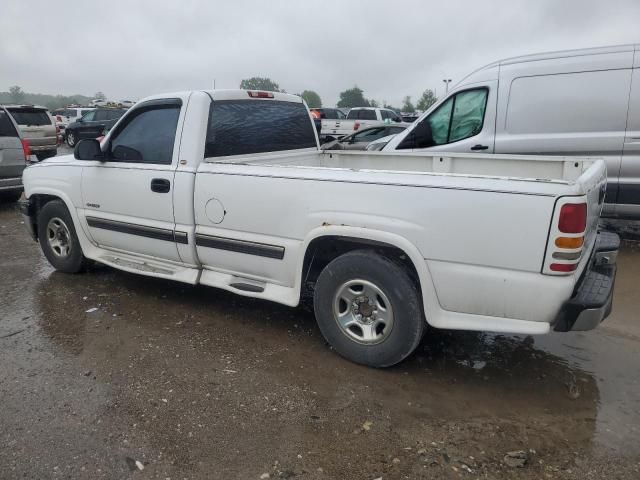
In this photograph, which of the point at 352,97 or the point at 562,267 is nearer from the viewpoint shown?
the point at 562,267

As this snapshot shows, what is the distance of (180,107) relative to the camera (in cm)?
400

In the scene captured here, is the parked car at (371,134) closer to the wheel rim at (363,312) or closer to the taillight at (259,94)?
the taillight at (259,94)

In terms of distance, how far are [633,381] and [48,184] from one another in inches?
203

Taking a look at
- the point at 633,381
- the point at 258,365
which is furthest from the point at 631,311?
the point at 258,365

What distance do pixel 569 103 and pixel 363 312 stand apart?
4.10 metres

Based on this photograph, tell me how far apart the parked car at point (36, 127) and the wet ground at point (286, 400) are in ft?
38.6

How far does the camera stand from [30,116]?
14508 mm

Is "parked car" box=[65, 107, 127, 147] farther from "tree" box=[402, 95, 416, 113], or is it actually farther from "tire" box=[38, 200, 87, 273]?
"tree" box=[402, 95, 416, 113]

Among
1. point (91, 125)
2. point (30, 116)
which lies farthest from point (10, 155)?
point (91, 125)

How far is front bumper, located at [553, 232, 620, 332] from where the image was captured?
8.89 ft

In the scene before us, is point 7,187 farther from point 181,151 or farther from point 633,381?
point 633,381

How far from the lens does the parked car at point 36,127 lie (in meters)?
14.2

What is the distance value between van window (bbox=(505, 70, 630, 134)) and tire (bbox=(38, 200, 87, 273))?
500cm

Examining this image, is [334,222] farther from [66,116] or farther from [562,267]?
[66,116]
